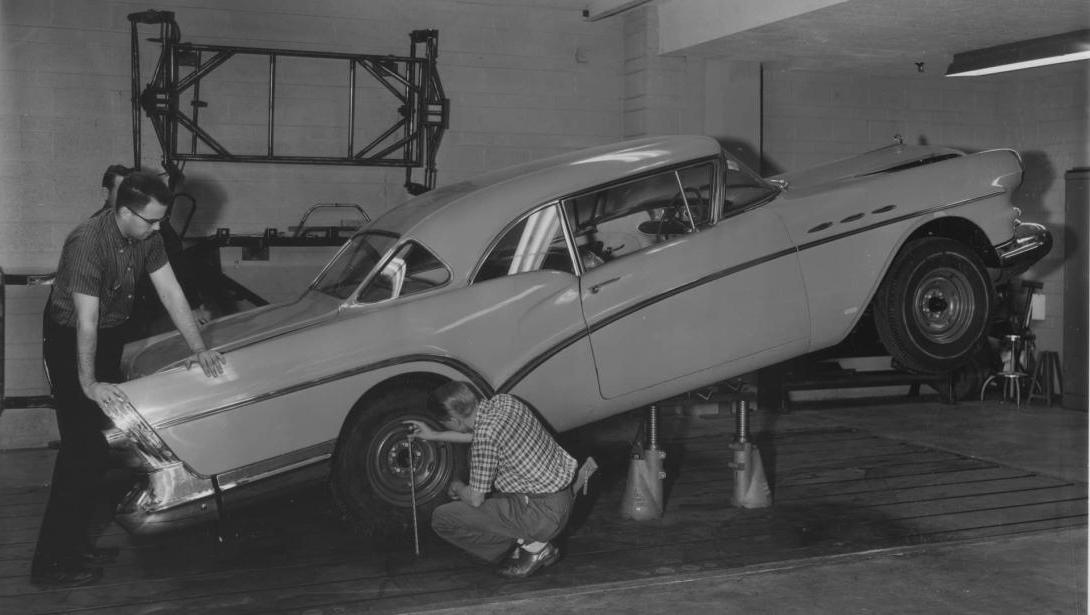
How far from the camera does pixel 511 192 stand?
224 inches

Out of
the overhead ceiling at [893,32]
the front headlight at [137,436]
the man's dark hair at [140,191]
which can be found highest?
the overhead ceiling at [893,32]

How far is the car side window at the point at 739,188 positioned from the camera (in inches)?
234

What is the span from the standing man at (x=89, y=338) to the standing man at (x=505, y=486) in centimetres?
117

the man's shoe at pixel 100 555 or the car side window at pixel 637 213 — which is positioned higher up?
the car side window at pixel 637 213

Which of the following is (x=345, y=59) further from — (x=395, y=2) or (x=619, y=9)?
(x=619, y=9)

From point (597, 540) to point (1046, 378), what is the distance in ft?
22.7

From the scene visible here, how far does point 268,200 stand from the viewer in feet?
29.1

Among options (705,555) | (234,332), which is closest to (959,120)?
(705,555)

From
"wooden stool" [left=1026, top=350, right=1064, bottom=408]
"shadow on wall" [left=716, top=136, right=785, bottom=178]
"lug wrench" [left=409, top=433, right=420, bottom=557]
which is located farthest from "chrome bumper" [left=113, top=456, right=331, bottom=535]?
"wooden stool" [left=1026, top=350, right=1064, bottom=408]

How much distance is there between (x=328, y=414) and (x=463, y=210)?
1271 millimetres

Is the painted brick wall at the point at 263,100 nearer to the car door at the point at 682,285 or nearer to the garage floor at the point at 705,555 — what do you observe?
the garage floor at the point at 705,555

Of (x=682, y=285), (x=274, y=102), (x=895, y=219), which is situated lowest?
(x=682, y=285)

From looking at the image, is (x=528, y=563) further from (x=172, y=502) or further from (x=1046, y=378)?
(x=1046, y=378)

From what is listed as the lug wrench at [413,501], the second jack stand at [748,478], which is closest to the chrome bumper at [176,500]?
the lug wrench at [413,501]
